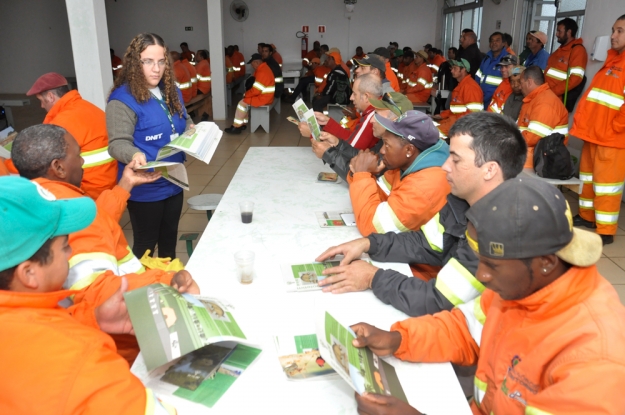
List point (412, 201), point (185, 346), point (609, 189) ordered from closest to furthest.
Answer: point (185, 346), point (412, 201), point (609, 189)

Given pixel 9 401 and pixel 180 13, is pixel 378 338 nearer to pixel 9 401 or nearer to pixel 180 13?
pixel 9 401

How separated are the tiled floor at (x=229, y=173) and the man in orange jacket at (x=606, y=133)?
342mm

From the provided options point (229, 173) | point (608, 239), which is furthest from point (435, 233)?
point (229, 173)

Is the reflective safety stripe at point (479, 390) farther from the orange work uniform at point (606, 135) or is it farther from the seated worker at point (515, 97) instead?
the seated worker at point (515, 97)

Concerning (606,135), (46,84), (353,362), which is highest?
(46,84)

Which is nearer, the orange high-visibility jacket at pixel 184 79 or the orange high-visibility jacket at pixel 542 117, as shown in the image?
the orange high-visibility jacket at pixel 542 117

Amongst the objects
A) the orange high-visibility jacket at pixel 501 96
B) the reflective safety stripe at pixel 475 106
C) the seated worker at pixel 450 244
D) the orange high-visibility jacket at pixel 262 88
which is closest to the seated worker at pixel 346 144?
the seated worker at pixel 450 244

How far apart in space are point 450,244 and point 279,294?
Result: 73 centimetres

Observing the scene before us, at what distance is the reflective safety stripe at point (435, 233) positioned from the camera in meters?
1.91

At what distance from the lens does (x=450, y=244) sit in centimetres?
189

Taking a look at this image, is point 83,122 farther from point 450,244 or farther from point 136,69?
point 450,244

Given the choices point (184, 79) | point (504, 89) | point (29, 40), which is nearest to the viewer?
point (504, 89)

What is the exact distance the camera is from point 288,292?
1708 millimetres

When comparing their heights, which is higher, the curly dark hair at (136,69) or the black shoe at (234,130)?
the curly dark hair at (136,69)
